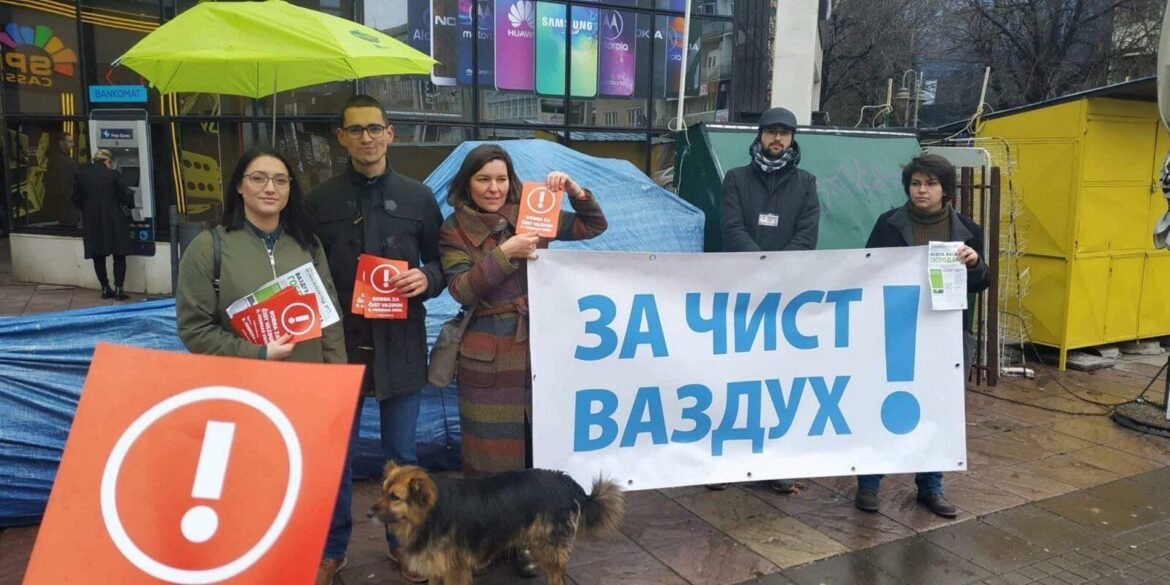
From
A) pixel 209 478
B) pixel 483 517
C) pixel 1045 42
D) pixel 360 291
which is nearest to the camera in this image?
pixel 209 478

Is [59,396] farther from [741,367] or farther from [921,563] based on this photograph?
[921,563]

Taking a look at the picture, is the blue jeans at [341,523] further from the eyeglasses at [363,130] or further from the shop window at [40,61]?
the shop window at [40,61]

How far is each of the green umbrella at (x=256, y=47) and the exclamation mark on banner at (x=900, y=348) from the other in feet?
8.70

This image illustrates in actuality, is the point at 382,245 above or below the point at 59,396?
above

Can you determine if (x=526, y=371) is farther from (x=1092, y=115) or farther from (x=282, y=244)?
(x=1092, y=115)

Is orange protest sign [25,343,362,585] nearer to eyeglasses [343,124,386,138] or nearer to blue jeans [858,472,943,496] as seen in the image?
eyeglasses [343,124,386,138]

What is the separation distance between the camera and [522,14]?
1131 centimetres

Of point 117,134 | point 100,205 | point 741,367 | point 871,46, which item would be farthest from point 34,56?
point 871,46

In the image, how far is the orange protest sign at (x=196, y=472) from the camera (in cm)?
198

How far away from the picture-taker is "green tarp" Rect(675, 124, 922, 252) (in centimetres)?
708

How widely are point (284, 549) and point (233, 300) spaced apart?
118 cm

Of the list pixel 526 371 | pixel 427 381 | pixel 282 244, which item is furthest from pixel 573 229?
pixel 282 244

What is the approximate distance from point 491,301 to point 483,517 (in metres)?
0.87

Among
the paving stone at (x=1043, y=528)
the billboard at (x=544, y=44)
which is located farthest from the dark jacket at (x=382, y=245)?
the billboard at (x=544, y=44)
